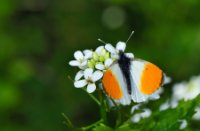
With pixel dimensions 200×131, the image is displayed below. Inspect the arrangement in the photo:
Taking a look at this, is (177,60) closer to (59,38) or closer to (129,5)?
(129,5)

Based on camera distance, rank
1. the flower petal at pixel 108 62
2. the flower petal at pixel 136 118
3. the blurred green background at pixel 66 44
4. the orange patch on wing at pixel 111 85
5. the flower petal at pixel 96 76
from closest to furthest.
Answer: the orange patch on wing at pixel 111 85 < the flower petal at pixel 96 76 < the flower petal at pixel 108 62 < the flower petal at pixel 136 118 < the blurred green background at pixel 66 44

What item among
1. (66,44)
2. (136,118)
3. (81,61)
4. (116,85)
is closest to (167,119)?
(136,118)

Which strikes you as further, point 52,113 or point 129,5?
point 129,5

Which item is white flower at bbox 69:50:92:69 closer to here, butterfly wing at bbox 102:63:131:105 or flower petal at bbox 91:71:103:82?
flower petal at bbox 91:71:103:82

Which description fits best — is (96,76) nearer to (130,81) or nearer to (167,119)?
(130,81)

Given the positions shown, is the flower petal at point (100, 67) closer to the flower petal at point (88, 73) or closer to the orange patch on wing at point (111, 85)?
the flower petal at point (88, 73)

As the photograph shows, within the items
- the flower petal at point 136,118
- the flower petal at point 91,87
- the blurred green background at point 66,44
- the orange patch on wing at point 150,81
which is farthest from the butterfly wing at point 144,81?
the blurred green background at point 66,44

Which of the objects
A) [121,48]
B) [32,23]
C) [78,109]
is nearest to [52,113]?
[78,109]

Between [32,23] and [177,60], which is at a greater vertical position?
[32,23]
